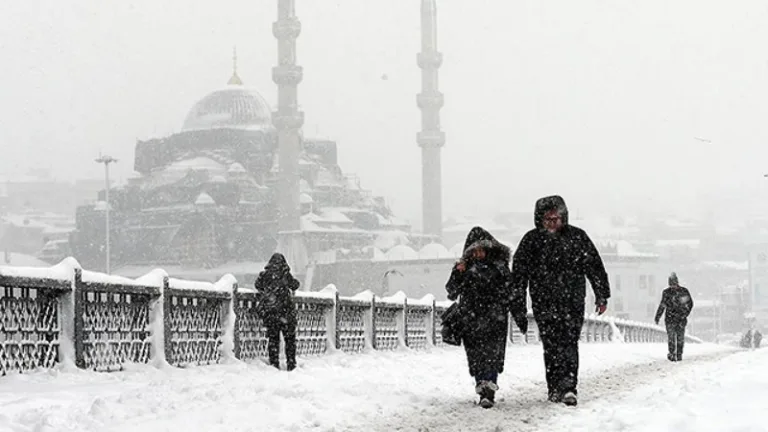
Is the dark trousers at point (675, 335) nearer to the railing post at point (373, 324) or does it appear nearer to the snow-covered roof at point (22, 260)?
the railing post at point (373, 324)

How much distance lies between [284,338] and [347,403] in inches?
150

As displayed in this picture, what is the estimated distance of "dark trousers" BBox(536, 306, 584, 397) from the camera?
7.65 metres

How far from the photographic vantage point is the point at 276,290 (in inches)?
448

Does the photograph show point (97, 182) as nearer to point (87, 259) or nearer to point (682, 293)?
point (87, 259)

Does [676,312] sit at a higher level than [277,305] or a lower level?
lower

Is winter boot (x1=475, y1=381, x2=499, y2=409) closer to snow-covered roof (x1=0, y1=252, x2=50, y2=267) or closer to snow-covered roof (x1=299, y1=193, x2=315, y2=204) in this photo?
snow-covered roof (x1=299, y1=193, x2=315, y2=204)

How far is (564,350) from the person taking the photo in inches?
304

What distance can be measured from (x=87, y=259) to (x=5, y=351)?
97914mm

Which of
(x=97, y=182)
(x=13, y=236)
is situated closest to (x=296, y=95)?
(x=13, y=236)

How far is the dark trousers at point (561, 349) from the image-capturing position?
7648 mm

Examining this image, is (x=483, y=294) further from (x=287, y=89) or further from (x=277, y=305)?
(x=287, y=89)

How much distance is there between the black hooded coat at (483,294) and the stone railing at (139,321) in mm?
2844

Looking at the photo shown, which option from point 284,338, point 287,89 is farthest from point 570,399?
point 287,89

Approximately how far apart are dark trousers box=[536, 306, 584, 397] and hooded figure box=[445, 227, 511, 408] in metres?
0.31
